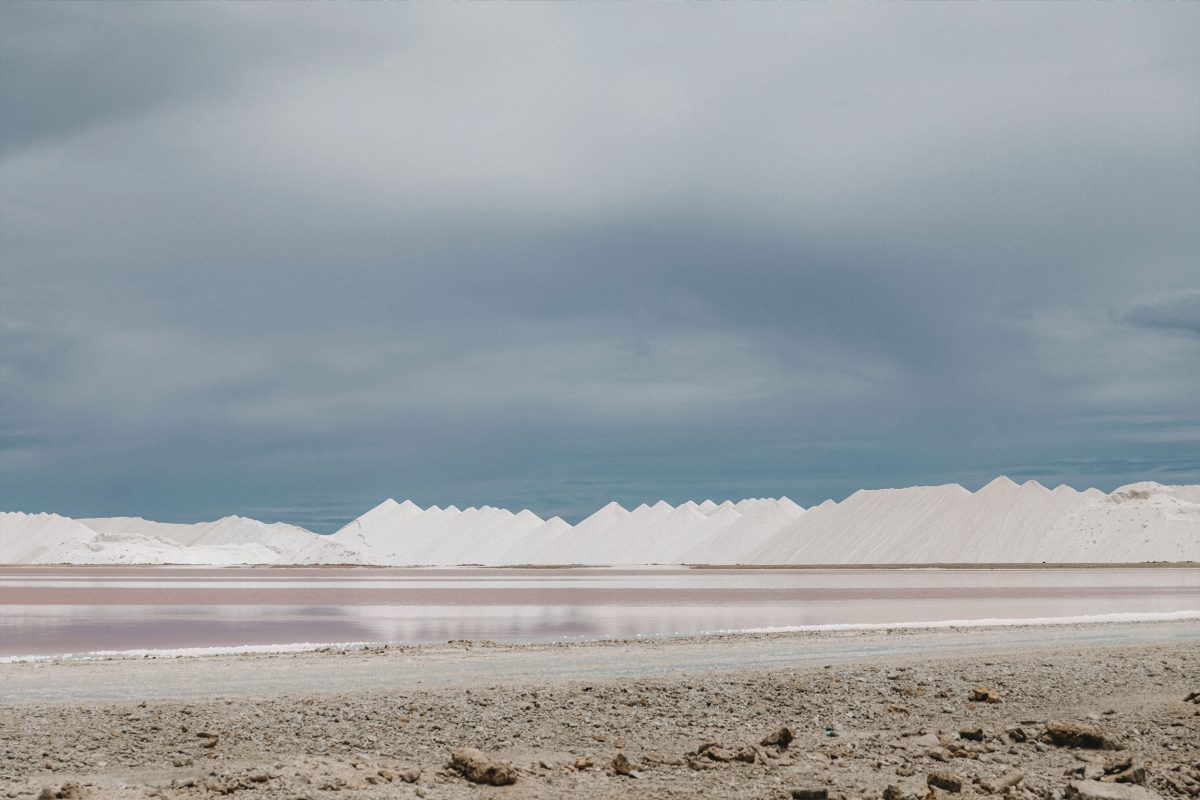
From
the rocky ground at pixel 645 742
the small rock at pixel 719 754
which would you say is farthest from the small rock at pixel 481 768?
the small rock at pixel 719 754

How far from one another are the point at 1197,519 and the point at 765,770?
122240mm

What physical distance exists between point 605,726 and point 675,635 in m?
13.1

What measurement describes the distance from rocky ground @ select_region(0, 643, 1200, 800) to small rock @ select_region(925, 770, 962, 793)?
0.02 metres

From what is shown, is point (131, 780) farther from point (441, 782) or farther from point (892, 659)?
point (892, 659)

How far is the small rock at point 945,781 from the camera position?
10.0 meters

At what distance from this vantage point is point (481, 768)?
10.2m

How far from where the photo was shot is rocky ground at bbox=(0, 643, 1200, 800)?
10.1 m

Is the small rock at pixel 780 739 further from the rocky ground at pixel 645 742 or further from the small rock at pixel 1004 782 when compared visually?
the small rock at pixel 1004 782

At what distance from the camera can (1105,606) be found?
38781mm

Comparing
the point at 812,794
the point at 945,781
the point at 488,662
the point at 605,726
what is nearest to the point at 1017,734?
the point at 945,781

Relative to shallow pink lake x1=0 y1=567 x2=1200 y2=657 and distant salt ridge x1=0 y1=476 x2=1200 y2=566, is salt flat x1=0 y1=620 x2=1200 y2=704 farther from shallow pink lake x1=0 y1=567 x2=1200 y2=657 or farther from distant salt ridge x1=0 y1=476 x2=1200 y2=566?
distant salt ridge x1=0 y1=476 x2=1200 y2=566

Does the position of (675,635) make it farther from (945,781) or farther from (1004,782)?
(945,781)

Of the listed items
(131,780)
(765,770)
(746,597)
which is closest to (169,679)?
(131,780)

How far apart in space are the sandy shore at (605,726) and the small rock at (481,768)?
4 centimetres
